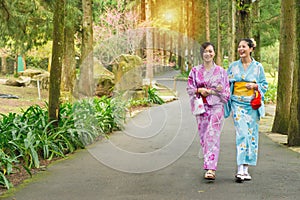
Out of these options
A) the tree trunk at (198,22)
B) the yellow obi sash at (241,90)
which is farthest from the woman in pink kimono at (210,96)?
the tree trunk at (198,22)

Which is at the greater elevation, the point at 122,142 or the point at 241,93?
the point at 241,93

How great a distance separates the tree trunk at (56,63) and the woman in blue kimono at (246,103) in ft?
12.2

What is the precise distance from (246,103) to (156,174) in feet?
5.26

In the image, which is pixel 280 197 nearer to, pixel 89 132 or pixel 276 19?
pixel 89 132

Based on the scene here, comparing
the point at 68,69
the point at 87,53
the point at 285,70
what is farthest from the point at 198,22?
Answer: the point at 285,70

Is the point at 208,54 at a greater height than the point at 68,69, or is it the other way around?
the point at 208,54

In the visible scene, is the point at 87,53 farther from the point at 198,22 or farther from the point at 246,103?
the point at 198,22

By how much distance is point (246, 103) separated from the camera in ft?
19.9

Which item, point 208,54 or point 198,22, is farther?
point 198,22

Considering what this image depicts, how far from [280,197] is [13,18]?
990 cm

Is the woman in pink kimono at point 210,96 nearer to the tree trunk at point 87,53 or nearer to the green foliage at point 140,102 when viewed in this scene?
the green foliage at point 140,102

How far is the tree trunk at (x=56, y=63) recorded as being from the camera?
8578 millimetres

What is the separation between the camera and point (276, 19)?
22594mm

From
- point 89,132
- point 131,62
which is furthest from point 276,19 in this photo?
point 89,132
